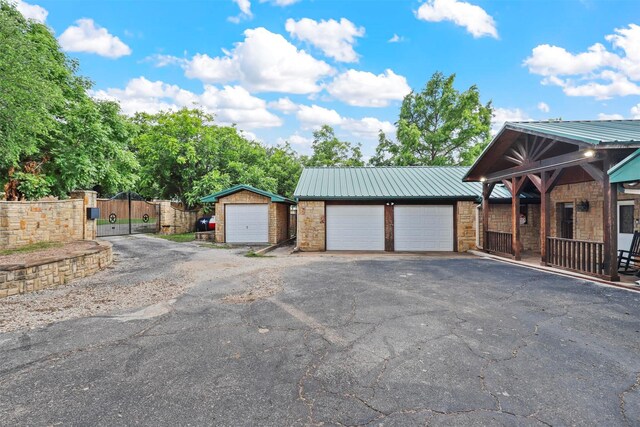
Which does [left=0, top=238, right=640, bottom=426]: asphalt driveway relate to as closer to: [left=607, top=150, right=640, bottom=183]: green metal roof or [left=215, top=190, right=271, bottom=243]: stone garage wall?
[left=607, top=150, right=640, bottom=183]: green metal roof

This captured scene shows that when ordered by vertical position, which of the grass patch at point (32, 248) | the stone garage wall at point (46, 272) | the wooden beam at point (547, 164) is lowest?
the stone garage wall at point (46, 272)

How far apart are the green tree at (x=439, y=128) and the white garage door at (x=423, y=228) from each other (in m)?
14.0

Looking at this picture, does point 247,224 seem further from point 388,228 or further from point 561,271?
point 561,271

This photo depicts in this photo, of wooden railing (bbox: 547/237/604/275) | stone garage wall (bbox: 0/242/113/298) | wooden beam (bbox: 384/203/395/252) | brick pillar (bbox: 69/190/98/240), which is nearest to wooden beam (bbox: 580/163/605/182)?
wooden railing (bbox: 547/237/604/275)

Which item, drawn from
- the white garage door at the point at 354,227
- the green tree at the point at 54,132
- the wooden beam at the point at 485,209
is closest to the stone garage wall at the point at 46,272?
the green tree at the point at 54,132

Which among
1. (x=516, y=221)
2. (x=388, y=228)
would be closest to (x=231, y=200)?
(x=388, y=228)

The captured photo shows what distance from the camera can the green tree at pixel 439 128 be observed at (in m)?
26.2

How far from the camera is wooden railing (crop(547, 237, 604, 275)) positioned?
7.36 meters

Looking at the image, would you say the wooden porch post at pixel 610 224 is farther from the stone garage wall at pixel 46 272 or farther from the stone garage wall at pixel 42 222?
the stone garage wall at pixel 42 222

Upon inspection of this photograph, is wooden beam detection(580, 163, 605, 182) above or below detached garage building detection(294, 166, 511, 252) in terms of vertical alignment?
above

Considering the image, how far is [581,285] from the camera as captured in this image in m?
6.74

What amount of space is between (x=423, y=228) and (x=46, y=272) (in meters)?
12.2

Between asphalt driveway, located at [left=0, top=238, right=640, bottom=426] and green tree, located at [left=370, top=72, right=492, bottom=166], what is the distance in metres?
21.8

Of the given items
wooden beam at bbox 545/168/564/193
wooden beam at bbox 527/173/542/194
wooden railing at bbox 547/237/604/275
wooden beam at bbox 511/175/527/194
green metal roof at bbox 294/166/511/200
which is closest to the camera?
wooden railing at bbox 547/237/604/275
